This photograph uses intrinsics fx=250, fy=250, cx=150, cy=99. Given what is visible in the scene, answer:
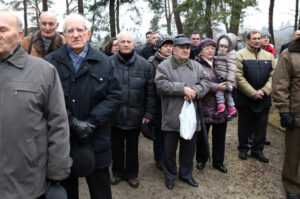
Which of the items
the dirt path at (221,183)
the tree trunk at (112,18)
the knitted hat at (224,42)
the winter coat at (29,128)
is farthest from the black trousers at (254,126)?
the tree trunk at (112,18)

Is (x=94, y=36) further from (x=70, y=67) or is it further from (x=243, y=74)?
(x=70, y=67)

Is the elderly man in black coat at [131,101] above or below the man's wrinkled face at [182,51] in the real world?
below

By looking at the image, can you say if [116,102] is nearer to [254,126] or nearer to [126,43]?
[126,43]

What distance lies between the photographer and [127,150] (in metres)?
3.67

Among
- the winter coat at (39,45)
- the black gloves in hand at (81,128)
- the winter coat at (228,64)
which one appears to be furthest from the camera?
the winter coat at (228,64)

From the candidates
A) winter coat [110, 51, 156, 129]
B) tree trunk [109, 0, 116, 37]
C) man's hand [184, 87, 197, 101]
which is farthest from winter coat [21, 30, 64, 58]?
tree trunk [109, 0, 116, 37]

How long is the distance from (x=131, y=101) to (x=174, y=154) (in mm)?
987

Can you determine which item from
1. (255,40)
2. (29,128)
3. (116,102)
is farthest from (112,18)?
(29,128)

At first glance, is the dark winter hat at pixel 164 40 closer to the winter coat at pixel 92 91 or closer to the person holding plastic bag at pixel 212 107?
the person holding plastic bag at pixel 212 107

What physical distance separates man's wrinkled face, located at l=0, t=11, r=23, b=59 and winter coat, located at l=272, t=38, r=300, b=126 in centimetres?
301

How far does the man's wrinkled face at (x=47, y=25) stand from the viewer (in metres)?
3.30

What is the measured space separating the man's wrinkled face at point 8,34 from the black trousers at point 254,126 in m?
3.78

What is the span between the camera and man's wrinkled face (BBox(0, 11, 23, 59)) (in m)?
1.60

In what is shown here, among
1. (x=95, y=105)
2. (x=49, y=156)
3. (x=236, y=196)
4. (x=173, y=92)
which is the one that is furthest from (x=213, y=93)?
(x=49, y=156)
